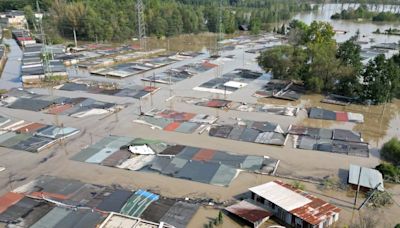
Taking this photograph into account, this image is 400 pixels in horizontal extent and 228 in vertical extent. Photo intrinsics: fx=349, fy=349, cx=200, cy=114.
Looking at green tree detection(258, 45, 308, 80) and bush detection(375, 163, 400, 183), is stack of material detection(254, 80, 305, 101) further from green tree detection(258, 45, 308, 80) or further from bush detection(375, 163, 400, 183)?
bush detection(375, 163, 400, 183)

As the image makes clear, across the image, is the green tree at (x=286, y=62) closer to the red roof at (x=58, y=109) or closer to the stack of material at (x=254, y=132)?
the stack of material at (x=254, y=132)

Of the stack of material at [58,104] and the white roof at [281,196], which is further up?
the stack of material at [58,104]

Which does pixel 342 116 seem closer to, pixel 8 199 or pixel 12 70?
pixel 8 199

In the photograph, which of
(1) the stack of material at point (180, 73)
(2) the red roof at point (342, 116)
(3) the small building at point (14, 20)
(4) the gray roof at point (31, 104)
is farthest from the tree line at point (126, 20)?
(2) the red roof at point (342, 116)

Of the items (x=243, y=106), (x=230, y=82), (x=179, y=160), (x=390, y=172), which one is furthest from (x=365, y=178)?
(x=230, y=82)

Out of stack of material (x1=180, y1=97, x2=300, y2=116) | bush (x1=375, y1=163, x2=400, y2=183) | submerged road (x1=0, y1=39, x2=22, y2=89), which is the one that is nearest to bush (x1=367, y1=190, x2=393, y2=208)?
bush (x1=375, y1=163, x2=400, y2=183)

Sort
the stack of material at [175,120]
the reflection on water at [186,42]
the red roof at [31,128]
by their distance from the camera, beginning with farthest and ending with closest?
the reflection on water at [186,42], the stack of material at [175,120], the red roof at [31,128]
